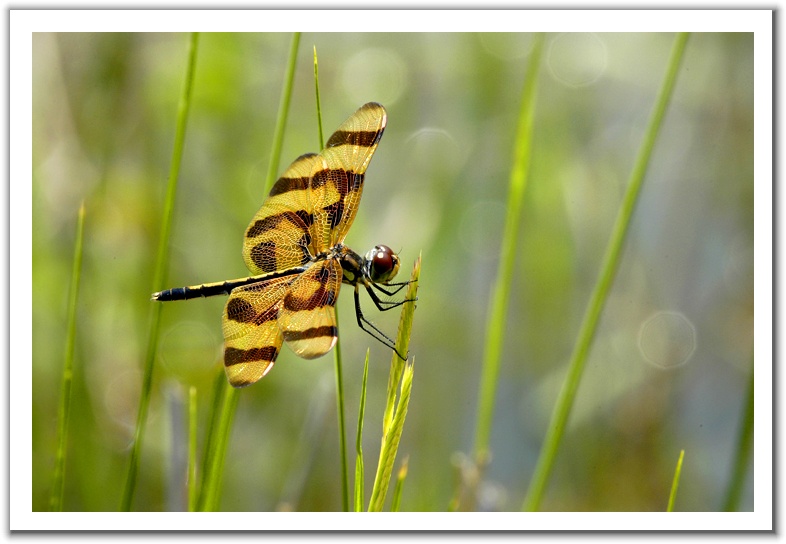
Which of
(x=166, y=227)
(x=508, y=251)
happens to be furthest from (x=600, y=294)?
(x=166, y=227)

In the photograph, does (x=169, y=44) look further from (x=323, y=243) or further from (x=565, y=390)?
(x=565, y=390)

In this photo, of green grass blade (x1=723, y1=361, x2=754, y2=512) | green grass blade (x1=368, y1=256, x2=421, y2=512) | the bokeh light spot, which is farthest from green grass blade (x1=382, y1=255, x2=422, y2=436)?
the bokeh light spot

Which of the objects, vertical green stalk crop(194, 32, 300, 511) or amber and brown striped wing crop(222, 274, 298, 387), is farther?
amber and brown striped wing crop(222, 274, 298, 387)

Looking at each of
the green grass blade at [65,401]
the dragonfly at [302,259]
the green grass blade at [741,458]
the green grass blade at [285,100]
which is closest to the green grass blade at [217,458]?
the dragonfly at [302,259]

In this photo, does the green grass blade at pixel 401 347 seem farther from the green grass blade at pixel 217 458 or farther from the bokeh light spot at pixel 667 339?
the bokeh light spot at pixel 667 339

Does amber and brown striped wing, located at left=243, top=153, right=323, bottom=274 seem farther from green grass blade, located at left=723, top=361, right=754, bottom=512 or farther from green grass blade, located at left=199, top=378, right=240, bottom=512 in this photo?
green grass blade, located at left=723, top=361, right=754, bottom=512

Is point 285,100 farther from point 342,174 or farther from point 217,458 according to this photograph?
point 217,458

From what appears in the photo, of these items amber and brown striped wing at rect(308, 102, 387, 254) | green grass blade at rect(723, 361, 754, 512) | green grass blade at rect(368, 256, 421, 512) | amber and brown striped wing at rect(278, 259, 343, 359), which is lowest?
green grass blade at rect(723, 361, 754, 512)
